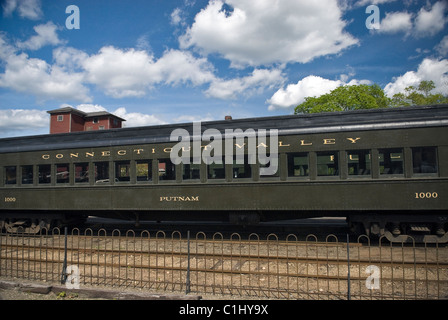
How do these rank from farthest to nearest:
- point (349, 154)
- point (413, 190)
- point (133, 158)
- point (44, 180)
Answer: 1. point (44, 180)
2. point (133, 158)
3. point (349, 154)
4. point (413, 190)

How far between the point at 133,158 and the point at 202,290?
17.3 ft

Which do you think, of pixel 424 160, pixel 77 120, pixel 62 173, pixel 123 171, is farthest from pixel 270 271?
pixel 77 120

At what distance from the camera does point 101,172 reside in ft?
31.7

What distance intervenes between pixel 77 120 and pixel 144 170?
41201mm

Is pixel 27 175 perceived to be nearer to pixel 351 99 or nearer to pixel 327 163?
pixel 327 163

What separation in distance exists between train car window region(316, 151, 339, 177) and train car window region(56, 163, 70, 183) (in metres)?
8.25

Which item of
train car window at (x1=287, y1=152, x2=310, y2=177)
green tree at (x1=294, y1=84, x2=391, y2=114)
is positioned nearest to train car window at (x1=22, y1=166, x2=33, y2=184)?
train car window at (x1=287, y1=152, x2=310, y2=177)

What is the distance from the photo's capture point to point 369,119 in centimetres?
801

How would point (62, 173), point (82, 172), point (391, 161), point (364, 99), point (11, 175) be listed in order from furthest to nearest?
point (364, 99) < point (11, 175) < point (62, 173) < point (82, 172) < point (391, 161)

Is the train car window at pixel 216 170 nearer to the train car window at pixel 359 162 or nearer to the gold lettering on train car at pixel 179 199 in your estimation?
the gold lettering on train car at pixel 179 199

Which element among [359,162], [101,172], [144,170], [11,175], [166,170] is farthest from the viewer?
[11,175]
